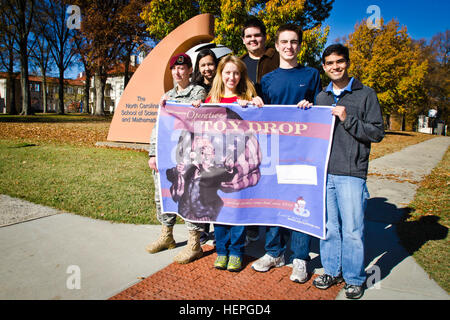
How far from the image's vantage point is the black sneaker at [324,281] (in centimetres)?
280

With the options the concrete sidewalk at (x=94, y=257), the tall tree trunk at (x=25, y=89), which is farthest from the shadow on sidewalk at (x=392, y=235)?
the tall tree trunk at (x=25, y=89)

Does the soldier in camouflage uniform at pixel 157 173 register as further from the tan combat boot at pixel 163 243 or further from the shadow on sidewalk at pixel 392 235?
the shadow on sidewalk at pixel 392 235

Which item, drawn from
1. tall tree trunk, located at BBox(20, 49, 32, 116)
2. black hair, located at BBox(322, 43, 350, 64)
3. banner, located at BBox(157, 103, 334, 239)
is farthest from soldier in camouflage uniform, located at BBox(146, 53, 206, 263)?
tall tree trunk, located at BBox(20, 49, 32, 116)

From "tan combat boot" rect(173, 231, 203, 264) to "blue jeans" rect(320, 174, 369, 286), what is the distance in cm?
127

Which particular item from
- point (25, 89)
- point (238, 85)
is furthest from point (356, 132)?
point (25, 89)

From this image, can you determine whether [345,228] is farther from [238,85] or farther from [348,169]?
[238,85]

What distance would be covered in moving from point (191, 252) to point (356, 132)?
77.7 inches

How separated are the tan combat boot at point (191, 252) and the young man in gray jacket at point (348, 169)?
1.21 meters

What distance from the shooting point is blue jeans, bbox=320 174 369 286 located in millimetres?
2645

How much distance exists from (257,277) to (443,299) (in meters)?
1.54

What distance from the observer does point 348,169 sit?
8.76ft

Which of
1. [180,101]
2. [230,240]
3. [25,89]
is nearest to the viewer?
[230,240]

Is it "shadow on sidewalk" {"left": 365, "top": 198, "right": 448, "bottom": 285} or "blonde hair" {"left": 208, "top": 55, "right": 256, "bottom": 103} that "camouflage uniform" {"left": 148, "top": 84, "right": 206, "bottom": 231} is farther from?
"shadow on sidewalk" {"left": 365, "top": 198, "right": 448, "bottom": 285}
